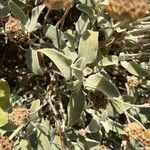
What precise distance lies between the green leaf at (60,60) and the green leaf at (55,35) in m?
0.28

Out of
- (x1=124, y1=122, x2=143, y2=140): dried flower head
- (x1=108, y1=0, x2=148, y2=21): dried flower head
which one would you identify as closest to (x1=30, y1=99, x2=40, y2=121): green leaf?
(x1=124, y1=122, x2=143, y2=140): dried flower head

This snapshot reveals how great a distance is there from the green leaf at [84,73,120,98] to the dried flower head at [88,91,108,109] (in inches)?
14.6

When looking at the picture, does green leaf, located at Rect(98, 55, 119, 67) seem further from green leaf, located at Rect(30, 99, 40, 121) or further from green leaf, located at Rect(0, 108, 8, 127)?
green leaf, located at Rect(0, 108, 8, 127)

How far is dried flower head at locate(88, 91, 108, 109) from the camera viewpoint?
2145 millimetres

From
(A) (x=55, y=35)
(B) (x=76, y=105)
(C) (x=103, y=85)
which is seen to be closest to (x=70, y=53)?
(A) (x=55, y=35)

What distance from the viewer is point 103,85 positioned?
1.65 metres

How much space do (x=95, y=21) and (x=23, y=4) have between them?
384 mm

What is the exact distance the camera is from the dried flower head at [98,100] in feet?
7.04

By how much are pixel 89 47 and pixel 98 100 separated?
45 cm

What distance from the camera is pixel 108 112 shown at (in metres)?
1.97

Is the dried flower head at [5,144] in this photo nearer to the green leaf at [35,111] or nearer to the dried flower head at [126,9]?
the green leaf at [35,111]

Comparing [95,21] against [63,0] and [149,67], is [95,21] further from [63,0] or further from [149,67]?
[63,0]

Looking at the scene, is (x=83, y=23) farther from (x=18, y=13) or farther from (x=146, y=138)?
(x=146, y=138)

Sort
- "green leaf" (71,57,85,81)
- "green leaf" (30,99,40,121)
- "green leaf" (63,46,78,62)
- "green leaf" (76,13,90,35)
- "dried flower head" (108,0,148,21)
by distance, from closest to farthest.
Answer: "dried flower head" (108,0,148,21) → "green leaf" (71,57,85,81) → "green leaf" (30,99,40,121) → "green leaf" (63,46,78,62) → "green leaf" (76,13,90,35)
